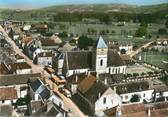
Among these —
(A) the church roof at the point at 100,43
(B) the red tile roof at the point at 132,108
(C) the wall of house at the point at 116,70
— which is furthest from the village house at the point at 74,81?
(B) the red tile roof at the point at 132,108

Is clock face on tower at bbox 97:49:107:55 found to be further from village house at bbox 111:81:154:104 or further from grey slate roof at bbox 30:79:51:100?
grey slate roof at bbox 30:79:51:100

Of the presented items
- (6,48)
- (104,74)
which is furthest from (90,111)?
(6,48)

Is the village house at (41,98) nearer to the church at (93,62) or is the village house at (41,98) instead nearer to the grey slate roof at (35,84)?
the grey slate roof at (35,84)

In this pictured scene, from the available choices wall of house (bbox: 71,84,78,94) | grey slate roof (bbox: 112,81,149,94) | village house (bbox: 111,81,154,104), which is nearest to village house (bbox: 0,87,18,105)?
wall of house (bbox: 71,84,78,94)

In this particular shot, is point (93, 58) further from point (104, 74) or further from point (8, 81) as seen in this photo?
point (8, 81)

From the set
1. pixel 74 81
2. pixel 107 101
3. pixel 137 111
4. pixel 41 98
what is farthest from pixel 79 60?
pixel 137 111
